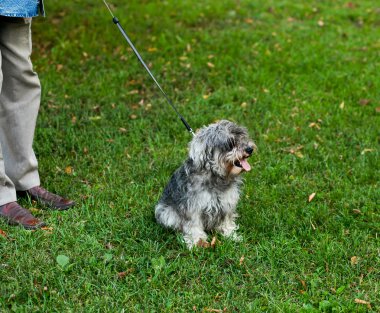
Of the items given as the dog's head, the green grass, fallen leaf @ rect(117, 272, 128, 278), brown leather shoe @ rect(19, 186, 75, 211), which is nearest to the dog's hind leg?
the green grass

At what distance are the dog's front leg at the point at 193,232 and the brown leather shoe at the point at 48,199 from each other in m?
1.13

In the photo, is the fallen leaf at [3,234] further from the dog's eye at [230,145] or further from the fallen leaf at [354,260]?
the fallen leaf at [354,260]

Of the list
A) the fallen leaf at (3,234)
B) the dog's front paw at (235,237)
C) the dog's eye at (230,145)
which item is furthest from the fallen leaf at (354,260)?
the fallen leaf at (3,234)

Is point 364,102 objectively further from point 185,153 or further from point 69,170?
point 69,170

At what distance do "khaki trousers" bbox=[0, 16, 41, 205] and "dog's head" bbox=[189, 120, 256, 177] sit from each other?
157cm

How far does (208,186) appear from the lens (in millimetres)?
4301

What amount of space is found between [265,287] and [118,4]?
25.5ft

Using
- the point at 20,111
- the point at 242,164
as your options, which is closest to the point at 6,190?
the point at 20,111

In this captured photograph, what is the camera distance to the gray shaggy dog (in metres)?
4.14

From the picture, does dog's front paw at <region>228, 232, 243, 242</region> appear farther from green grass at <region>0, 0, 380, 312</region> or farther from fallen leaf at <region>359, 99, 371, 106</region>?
fallen leaf at <region>359, 99, 371, 106</region>

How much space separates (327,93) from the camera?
7434 mm

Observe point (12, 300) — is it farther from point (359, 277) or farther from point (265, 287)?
point (359, 277)

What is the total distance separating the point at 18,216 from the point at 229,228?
1675 millimetres

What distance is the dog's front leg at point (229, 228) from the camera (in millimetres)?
4461
